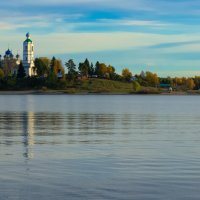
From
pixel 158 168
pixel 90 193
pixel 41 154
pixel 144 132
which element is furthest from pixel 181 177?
pixel 144 132

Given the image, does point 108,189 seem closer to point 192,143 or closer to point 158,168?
point 158,168

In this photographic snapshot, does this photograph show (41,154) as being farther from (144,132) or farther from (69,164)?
(144,132)

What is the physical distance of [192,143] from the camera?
39.7 meters

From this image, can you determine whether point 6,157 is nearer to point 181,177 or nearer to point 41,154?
point 41,154

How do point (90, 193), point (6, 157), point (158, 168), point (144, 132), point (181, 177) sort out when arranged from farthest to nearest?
point (144, 132)
point (6, 157)
point (158, 168)
point (181, 177)
point (90, 193)

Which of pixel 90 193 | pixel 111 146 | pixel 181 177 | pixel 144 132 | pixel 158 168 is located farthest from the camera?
pixel 144 132

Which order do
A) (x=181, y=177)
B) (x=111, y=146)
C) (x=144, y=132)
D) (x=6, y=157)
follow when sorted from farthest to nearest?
(x=144, y=132)
(x=111, y=146)
(x=6, y=157)
(x=181, y=177)

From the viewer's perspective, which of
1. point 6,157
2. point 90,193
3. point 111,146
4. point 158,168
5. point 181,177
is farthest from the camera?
point 111,146

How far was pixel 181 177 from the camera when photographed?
2545 centimetres

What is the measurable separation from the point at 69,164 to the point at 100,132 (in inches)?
819

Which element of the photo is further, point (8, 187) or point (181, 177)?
point (181, 177)

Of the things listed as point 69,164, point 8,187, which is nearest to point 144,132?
point 69,164

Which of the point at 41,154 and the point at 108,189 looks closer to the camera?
the point at 108,189

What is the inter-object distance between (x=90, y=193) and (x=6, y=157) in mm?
11050
